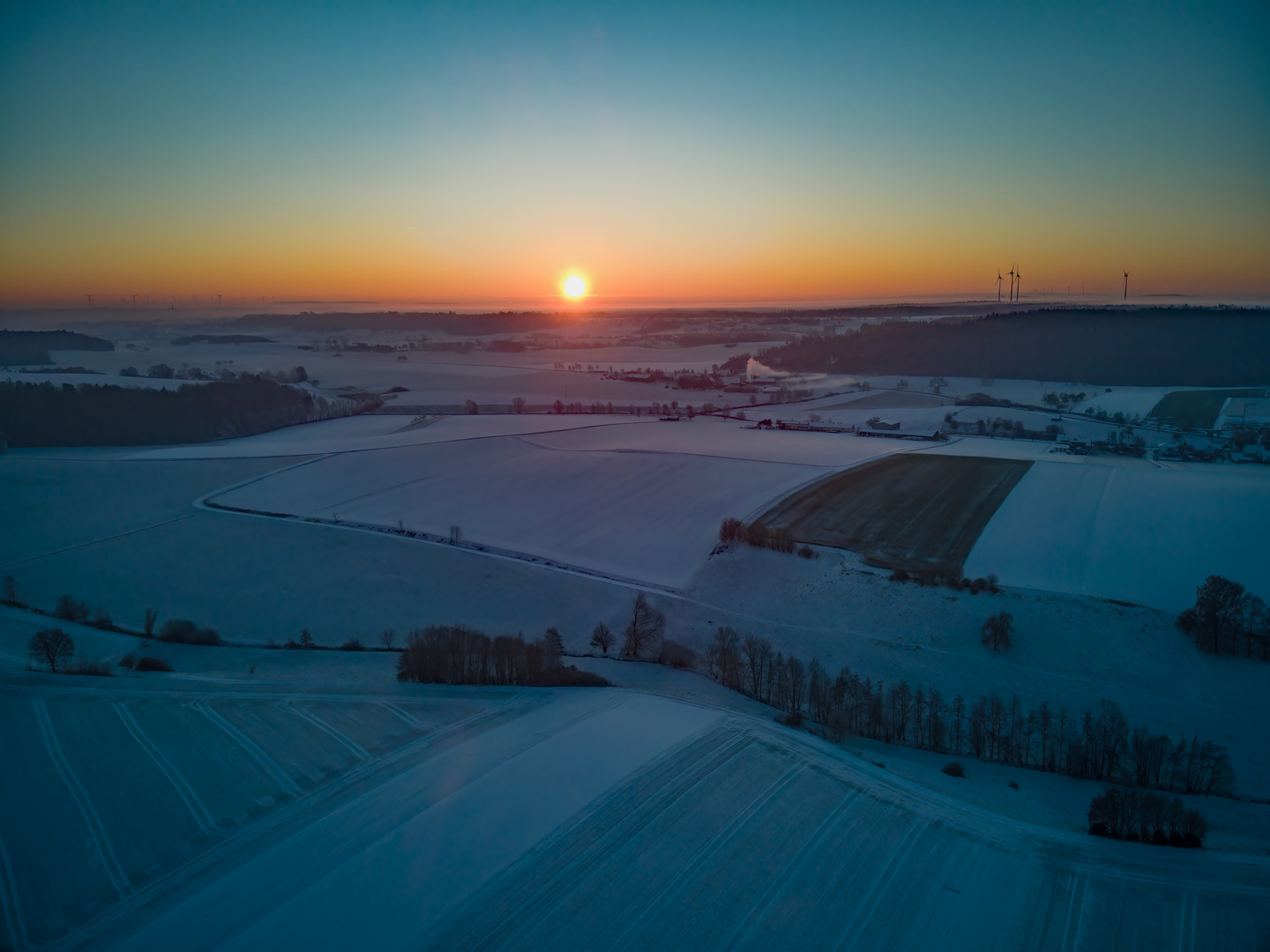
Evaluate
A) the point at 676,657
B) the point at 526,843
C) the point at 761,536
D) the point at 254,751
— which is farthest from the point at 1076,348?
the point at 254,751

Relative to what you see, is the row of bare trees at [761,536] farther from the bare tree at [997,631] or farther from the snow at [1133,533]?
the bare tree at [997,631]

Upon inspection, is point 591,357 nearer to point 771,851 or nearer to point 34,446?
point 34,446

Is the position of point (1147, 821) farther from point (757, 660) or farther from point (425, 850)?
point (425, 850)

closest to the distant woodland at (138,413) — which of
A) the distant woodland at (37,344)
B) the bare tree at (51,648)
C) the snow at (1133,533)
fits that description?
the distant woodland at (37,344)

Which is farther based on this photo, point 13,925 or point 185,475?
point 185,475

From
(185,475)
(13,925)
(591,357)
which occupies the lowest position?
(13,925)

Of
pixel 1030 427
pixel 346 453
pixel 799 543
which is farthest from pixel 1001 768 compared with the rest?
pixel 1030 427

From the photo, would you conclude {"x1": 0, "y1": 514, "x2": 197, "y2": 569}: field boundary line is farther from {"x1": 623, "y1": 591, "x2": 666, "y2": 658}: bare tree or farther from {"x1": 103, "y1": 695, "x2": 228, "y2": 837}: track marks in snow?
{"x1": 623, "y1": 591, "x2": 666, "y2": 658}: bare tree
